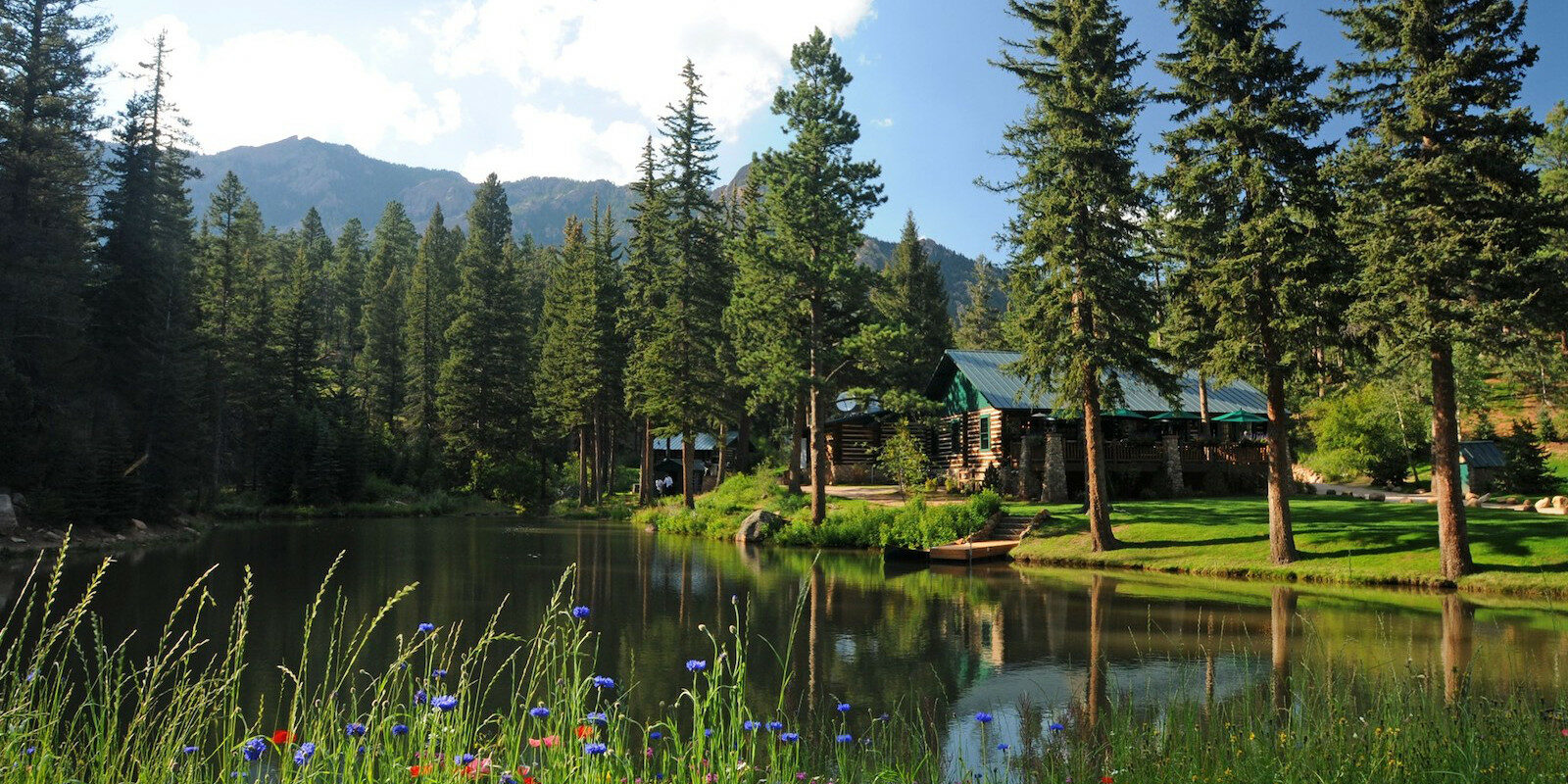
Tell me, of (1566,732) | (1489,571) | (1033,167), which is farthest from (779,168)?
(1566,732)

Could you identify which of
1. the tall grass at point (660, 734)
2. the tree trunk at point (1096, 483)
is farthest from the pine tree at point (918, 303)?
the tall grass at point (660, 734)

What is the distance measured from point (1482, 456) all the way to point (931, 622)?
35.4 meters

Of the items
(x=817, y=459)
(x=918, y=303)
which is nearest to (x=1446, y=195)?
(x=817, y=459)

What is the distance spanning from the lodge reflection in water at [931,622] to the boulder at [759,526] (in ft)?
23.8

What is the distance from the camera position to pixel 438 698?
3875mm

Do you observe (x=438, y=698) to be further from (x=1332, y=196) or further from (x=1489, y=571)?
(x=1332, y=196)

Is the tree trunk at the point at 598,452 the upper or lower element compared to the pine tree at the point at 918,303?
lower

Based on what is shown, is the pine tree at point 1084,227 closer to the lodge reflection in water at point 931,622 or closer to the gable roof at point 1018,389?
the lodge reflection in water at point 931,622

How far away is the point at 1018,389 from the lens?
129 ft

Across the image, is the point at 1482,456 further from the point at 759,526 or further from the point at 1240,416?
the point at 759,526

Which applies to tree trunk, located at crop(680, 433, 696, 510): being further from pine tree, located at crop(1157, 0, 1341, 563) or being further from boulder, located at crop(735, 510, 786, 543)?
pine tree, located at crop(1157, 0, 1341, 563)

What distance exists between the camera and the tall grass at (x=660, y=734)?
4289mm

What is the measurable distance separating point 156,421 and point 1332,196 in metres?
41.4

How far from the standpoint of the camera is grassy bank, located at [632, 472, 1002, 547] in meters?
30.1
